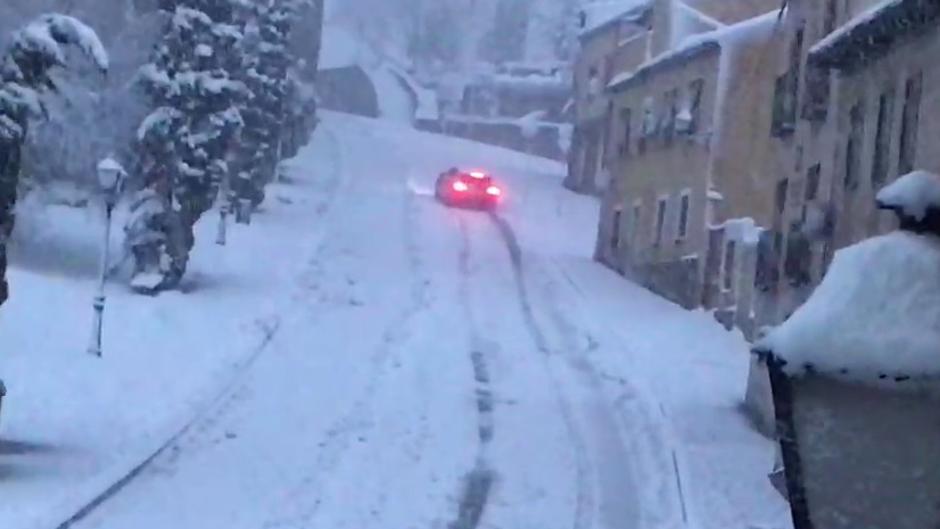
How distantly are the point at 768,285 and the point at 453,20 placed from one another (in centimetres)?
9322

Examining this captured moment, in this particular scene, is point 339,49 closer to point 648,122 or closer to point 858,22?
point 648,122

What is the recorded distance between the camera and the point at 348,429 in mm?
19984

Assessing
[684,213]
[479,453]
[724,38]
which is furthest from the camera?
[684,213]

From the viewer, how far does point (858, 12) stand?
23906mm

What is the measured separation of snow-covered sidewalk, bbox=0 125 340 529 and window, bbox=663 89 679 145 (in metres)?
8.96

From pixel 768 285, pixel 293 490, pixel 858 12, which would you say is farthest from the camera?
pixel 768 285

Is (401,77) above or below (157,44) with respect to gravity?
above

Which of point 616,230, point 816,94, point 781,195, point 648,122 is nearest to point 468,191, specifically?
point 616,230

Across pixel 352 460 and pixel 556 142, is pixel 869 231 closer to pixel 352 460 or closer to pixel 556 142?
pixel 352 460

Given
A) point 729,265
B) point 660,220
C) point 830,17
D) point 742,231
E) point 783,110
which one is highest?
point 830,17

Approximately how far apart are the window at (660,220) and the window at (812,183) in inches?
546

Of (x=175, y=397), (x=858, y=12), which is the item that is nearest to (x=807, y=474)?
(x=175, y=397)

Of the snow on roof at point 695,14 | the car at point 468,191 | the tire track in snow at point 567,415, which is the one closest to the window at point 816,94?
the tire track in snow at point 567,415

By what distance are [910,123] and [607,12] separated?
41.8 m
